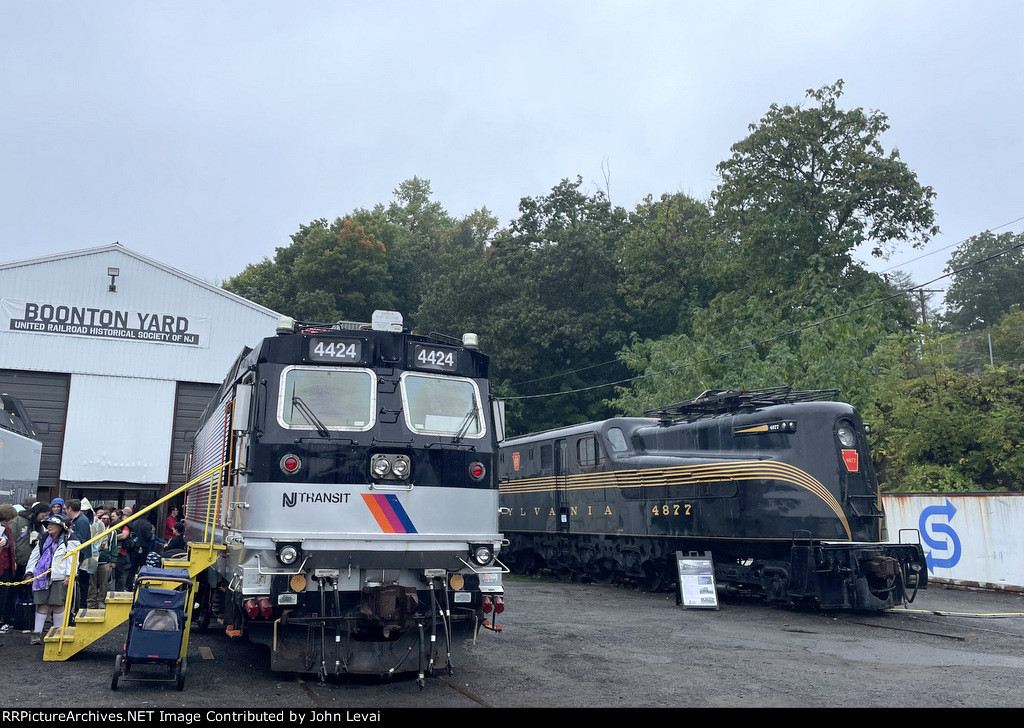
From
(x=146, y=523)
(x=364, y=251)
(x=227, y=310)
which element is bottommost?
(x=146, y=523)

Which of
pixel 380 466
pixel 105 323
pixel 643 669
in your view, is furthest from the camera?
pixel 105 323

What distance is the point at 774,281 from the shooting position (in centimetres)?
3619

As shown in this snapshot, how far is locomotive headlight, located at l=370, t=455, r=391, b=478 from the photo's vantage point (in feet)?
27.6

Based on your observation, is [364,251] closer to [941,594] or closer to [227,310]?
[227,310]

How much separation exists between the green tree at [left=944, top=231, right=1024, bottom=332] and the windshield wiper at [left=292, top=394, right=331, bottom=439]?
73.8 metres

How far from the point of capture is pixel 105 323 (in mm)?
25938

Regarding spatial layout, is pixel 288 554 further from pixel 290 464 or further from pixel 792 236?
pixel 792 236

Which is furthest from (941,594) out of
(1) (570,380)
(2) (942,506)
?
(1) (570,380)

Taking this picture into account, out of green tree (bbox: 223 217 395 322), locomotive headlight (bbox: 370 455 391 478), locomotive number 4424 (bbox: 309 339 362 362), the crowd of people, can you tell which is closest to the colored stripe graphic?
locomotive headlight (bbox: 370 455 391 478)

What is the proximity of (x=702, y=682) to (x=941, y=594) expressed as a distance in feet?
38.3

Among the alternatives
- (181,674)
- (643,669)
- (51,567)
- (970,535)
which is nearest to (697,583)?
(643,669)

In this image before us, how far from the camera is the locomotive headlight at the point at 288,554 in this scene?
7848mm

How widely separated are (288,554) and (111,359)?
21.0 m

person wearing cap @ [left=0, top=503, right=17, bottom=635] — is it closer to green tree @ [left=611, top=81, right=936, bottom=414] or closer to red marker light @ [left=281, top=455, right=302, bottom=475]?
red marker light @ [left=281, top=455, right=302, bottom=475]
